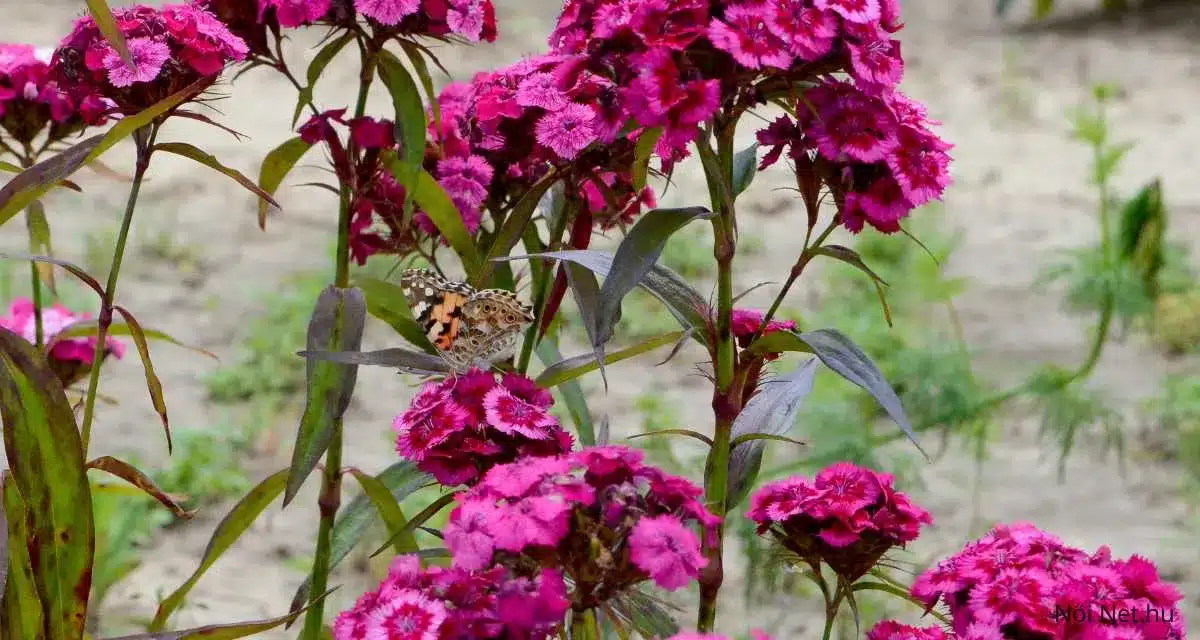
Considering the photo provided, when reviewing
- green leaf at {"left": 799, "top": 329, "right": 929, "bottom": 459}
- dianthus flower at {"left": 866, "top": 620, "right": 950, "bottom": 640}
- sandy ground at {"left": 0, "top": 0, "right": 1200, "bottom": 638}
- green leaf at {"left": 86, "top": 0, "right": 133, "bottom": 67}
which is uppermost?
sandy ground at {"left": 0, "top": 0, "right": 1200, "bottom": 638}

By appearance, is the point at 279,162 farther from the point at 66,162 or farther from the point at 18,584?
the point at 18,584

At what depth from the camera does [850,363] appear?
4.23 feet

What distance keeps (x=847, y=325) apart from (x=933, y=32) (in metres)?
4.09

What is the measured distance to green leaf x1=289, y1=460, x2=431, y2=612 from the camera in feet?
5.23

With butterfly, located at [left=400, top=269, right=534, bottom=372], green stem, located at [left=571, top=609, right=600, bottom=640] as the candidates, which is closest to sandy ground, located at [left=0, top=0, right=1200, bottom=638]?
butterfly, located at [left=400, top=269, right=534, bottom=372]

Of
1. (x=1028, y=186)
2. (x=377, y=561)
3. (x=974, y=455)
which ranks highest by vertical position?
(x=1028, y=186)

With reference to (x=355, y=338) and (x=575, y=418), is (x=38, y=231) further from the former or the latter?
(x=575, y=418)

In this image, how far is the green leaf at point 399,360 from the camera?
4.28 feet

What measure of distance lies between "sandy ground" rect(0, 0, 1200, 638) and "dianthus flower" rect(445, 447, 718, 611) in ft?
4.88

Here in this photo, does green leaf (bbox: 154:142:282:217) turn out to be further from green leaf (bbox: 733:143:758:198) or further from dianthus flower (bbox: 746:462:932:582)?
dianthus flower (bbox: 746:462:932:582)

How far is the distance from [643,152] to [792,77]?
0.16m

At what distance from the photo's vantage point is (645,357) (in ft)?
13.0

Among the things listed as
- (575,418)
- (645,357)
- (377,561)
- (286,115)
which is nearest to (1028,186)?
(645,357)

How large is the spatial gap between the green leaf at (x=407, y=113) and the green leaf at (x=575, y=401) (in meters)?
0.27
